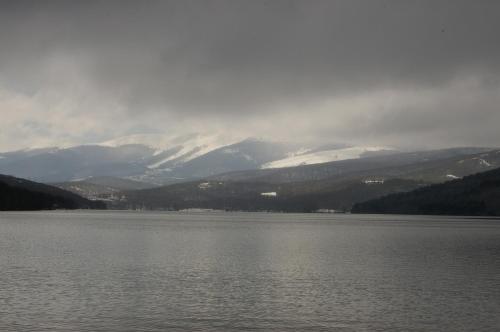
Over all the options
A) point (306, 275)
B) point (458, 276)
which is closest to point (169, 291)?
point (306, 275)

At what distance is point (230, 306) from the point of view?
63062 millimetres

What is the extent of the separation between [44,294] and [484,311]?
4413 cm

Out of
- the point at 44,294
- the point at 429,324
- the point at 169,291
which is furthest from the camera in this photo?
the point at 169,291

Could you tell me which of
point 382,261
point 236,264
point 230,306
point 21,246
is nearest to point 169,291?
point 230,306

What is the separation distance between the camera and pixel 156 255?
11812 cm

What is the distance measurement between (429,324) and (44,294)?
38.4 meters

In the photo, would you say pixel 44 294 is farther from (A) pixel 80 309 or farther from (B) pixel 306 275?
(B) pixel 306 275

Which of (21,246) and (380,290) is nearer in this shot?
(380,290)

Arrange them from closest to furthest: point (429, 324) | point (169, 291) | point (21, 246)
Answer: point (429, 324)
point (169, 291)
point (21, 246)

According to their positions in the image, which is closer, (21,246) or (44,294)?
(44,294)

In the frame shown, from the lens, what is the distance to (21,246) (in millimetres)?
131750

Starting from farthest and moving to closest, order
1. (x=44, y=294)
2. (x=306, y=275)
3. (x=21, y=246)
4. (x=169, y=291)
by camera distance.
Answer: (x=21, y=246) < (x=306, y=275) < (x=169, y=291) < (x=44, y=294)

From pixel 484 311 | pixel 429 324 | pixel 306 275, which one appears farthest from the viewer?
pixel 306 275

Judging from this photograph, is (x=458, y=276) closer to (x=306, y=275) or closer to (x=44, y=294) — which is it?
(x=306, y=275)
